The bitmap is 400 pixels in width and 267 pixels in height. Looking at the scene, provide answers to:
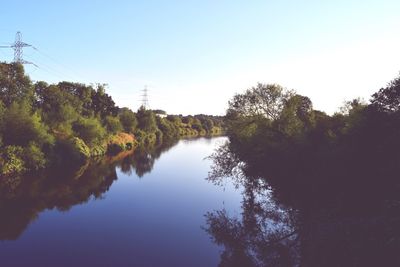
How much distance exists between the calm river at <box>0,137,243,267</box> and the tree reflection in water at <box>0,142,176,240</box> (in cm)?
6

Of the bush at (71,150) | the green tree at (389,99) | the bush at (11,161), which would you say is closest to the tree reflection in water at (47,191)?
the bush at (11,161)

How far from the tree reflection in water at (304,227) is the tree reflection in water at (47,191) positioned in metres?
12.0

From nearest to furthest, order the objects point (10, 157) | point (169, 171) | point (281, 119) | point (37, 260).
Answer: point (37, 260), point (281, 119), point (10, 157), point (169, 171)

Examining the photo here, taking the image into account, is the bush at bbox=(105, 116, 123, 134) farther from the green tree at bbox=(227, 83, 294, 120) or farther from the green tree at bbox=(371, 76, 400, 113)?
the green tree at bbox=(371, 76, 400, 113)

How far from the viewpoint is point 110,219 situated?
22.7m

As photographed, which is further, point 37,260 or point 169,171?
point 169,171

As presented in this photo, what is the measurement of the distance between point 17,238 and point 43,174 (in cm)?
1912

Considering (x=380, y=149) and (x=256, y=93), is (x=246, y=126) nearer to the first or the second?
(x=256, y=93)

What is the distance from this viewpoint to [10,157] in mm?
34250

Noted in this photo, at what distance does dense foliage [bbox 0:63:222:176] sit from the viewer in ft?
120

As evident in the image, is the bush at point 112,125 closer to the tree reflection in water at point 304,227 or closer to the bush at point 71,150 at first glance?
the bush at point 71,150

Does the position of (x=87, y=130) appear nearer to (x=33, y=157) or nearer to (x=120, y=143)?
(x=120, y=143)

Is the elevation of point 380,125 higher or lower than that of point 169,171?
higher

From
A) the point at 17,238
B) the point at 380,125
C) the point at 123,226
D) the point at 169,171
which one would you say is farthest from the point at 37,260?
the point at 169,171
